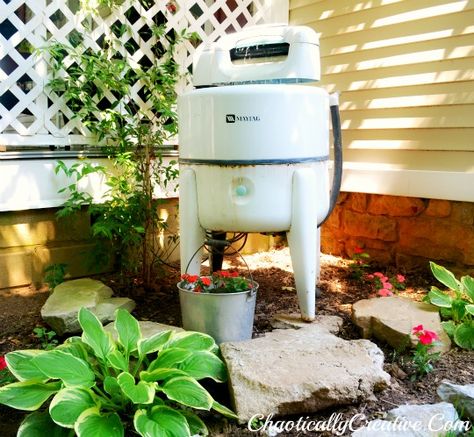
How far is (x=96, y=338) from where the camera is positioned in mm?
1626

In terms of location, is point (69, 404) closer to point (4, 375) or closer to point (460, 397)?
point (4, 375)

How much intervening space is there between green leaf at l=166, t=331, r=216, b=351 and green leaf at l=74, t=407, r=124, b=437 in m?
0.33

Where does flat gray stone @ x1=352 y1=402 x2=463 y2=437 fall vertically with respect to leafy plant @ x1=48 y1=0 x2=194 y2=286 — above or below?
below

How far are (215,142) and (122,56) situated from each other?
1.13m

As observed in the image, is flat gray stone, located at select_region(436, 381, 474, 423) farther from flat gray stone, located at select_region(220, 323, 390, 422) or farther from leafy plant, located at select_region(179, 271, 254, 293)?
leafy plant, located at select_region(179, 271, 254, 293)

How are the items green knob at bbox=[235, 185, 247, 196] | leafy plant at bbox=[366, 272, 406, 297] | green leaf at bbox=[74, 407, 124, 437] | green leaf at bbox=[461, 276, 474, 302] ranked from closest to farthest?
green leaf at bbox=[74, 407, 124, 437]
green knob at bbox=[235, 185, 247, 196]
green leaf at bbox=[461, 276, 474, 302]
leafy plant at bbox=[366, 272, 406, 297]

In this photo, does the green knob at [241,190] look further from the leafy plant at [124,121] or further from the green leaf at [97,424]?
the green leaf at [97,424]

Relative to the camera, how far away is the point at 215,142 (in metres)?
2.12

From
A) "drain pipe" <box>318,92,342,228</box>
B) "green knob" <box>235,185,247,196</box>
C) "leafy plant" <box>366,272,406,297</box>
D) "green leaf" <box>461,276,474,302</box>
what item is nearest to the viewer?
"green knob" <box>235,185,247,196</box>

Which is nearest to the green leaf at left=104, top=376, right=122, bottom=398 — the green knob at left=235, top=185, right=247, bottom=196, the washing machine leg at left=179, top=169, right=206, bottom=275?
the washing machine leg at left=179, top=169, right=206, bottom=275

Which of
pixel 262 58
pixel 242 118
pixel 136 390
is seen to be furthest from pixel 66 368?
pixel 262 58

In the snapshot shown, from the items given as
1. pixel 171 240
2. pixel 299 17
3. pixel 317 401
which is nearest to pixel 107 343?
pixel 317 401

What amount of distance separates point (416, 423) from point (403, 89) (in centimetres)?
204

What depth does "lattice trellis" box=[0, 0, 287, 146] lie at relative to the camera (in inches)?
102
